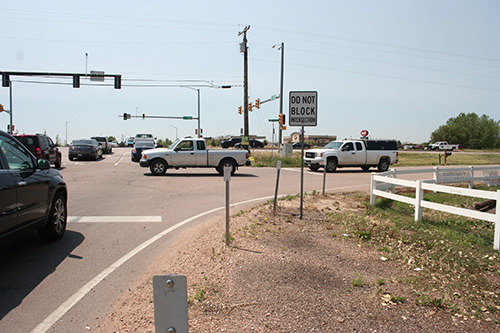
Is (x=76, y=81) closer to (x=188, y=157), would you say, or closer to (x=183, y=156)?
(x=183, y=156)

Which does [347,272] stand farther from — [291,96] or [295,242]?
[291,96]

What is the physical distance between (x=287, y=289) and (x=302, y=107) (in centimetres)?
501

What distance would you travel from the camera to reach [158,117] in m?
54.0

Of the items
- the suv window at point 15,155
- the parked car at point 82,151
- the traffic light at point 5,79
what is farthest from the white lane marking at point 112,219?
the parked car at point 82,151

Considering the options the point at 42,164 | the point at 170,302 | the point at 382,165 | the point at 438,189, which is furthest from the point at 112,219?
the point at 382,165

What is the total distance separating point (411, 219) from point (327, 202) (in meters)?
2.74

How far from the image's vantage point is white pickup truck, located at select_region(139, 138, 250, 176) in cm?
1920

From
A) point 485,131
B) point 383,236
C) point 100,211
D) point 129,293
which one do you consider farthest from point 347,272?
point 485,131

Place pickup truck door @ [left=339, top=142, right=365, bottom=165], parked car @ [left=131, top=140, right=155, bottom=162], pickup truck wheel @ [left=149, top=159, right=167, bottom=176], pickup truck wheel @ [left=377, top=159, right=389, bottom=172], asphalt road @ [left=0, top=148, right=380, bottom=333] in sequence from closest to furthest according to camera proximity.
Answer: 1. asphalt road @ [left=0, top=148, right=380, bottom=333]
2. pickup truck wheel @ [left=149, top=159, right=167, bottom=176]
3. pickup truck door @ [left=339, top=142, right=365, bottom=165]
4. pickup truck wheel @ [left=377, top=159, right=389, bottom=172]
5. parked car @ [left=131, top=140, right=155, bottom=162]

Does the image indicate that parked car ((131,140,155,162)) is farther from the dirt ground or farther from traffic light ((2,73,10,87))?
the dirt ground

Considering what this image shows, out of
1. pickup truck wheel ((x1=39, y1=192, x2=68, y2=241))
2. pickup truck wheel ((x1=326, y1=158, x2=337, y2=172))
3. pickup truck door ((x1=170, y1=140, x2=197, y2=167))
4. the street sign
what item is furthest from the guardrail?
pickup truck door ((x1=170, y1=140, x2=197, y2=167))

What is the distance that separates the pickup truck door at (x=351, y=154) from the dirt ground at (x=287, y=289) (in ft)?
56.2

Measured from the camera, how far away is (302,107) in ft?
28.7

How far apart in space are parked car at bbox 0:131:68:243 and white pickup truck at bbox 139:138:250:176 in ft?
40.0
